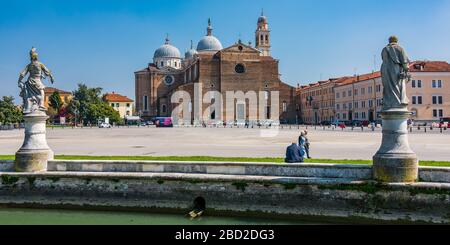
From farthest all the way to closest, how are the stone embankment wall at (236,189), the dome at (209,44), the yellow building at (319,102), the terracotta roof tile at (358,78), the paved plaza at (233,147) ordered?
the dome at (209,44), the yellow building at (319,102), the terracotta roof tile at (358,78), the paved plaza at (233,147), the stone embankment wall at (236,189)

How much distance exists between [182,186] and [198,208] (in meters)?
0.75

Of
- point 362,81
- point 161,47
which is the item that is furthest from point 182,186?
point 161,47

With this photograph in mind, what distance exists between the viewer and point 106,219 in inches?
476

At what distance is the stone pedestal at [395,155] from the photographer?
11.0 meters

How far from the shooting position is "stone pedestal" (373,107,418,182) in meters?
11.0

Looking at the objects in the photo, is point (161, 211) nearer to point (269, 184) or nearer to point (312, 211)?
point (269, 184)

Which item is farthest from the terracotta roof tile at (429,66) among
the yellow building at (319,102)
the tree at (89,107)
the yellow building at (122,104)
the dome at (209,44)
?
the yellow building at (122,104)

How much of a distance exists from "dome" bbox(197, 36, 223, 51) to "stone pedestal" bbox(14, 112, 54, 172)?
104 metres

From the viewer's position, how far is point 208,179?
1217cm

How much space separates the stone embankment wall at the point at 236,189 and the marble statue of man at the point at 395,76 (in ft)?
5.86

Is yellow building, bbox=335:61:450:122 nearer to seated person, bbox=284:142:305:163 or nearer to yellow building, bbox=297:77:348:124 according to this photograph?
yellow building, bbox=297:77:348:124

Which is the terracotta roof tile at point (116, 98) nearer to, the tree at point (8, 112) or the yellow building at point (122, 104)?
the yellow building at point (122, 104)

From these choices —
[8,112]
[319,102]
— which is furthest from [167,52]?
[8,112]
